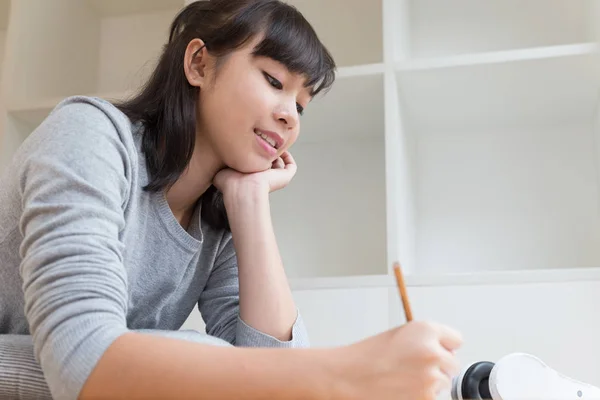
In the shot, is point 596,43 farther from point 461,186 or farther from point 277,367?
point 277,367

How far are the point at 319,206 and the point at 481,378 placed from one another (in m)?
0.92

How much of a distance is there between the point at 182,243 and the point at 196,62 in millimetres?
257

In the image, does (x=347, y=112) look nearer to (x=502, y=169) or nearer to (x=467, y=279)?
(x=502, y=169)

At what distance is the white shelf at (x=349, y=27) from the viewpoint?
6.52 feet

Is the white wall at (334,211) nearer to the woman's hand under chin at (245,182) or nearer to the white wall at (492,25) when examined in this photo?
the white wall at (492,25)

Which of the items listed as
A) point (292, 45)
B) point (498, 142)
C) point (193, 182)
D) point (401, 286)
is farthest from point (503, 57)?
point (401, 286)

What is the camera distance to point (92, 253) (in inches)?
27.6

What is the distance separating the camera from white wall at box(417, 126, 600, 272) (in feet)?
5.78

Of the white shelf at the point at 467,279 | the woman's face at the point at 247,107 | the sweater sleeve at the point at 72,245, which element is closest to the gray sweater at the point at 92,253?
the sweater sleeve at the point at 72,245

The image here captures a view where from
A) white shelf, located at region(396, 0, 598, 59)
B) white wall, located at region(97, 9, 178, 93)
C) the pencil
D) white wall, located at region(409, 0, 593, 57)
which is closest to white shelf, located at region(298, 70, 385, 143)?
white shelf, located at region(396, 0, 598, 59)

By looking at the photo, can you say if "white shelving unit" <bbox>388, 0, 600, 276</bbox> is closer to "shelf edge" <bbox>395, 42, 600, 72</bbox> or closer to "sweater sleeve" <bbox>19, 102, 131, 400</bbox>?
"shelf edge" <bbox>395, 42, 600, 72</bbox>

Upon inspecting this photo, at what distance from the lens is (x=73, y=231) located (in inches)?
27.8

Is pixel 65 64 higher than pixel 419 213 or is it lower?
higher

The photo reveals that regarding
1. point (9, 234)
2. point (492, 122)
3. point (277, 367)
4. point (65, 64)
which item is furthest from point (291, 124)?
point (65, 64)
